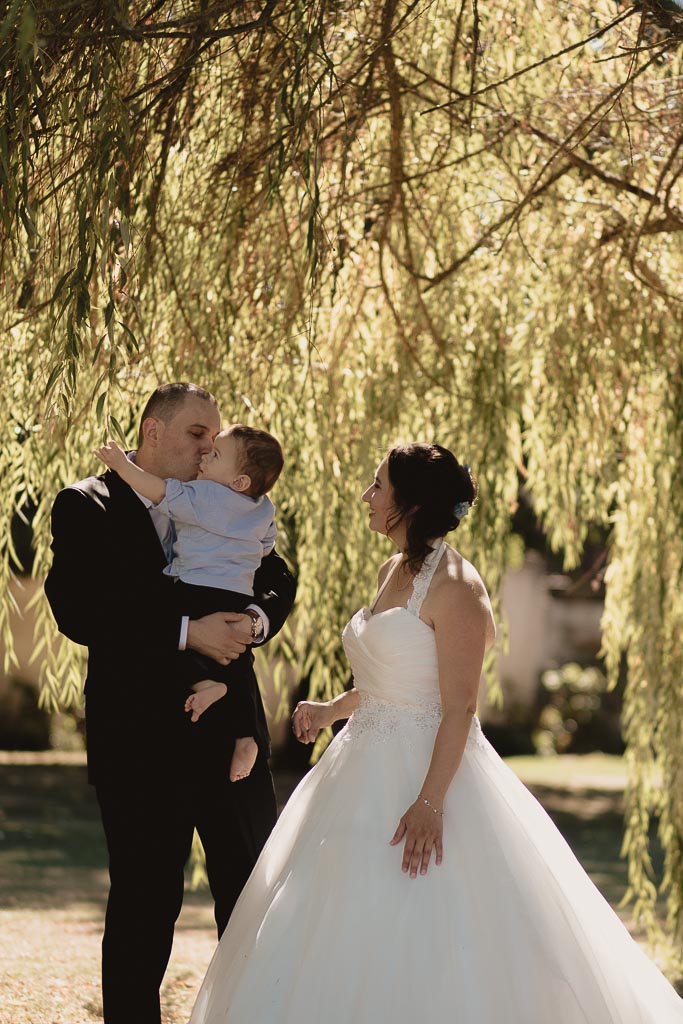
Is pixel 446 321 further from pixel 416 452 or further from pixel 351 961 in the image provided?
pixel 351 961

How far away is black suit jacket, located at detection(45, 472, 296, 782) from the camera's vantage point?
10.9 feet

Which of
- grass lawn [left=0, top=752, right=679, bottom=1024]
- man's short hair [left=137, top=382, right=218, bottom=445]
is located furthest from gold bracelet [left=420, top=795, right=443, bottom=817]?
grass lawn [left=0, top=752, right=679, bottom=1024]

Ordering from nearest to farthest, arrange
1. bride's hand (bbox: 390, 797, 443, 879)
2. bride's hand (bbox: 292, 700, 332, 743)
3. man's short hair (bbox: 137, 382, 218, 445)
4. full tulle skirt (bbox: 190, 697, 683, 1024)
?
full tulle skirt (bbox: 190, 697, 683, 1024) < bride's hand (bbox: 390, 797, 443, 879) < man's short hair (bbox: 137, 382, 218, 445) < bride's hand (bbox: 292, 700, 332, 743)

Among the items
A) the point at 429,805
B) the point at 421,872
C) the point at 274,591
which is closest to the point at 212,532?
the point at 274,591

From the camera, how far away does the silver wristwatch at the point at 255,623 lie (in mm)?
3410

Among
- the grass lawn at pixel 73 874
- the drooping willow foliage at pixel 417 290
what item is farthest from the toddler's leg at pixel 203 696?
the grass lawn at pixel 73 874

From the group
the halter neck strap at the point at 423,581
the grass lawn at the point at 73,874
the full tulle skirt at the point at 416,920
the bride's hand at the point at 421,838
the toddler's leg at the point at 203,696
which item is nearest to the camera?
the full tulle skirt at the point at 416,920

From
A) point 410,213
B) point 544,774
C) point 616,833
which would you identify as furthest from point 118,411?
point 544,774

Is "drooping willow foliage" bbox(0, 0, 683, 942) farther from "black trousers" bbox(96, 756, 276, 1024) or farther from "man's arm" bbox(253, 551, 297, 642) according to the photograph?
"black trousers" bbox(96, 756, 276, 1024)

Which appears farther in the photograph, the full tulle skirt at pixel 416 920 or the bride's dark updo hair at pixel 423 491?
the bride's dark updo hair at pixel 423 491

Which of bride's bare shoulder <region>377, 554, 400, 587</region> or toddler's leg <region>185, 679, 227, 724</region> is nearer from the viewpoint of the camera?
toddler's leg <region>185, 679, 227, 724</region>

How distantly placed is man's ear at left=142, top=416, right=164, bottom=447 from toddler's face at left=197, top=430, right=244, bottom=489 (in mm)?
149

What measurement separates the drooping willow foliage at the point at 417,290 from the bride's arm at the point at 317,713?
121 cm

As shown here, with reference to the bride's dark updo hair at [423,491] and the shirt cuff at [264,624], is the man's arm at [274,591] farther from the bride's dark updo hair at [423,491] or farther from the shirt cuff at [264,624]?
the bride's dark updo hair at [423,491]
